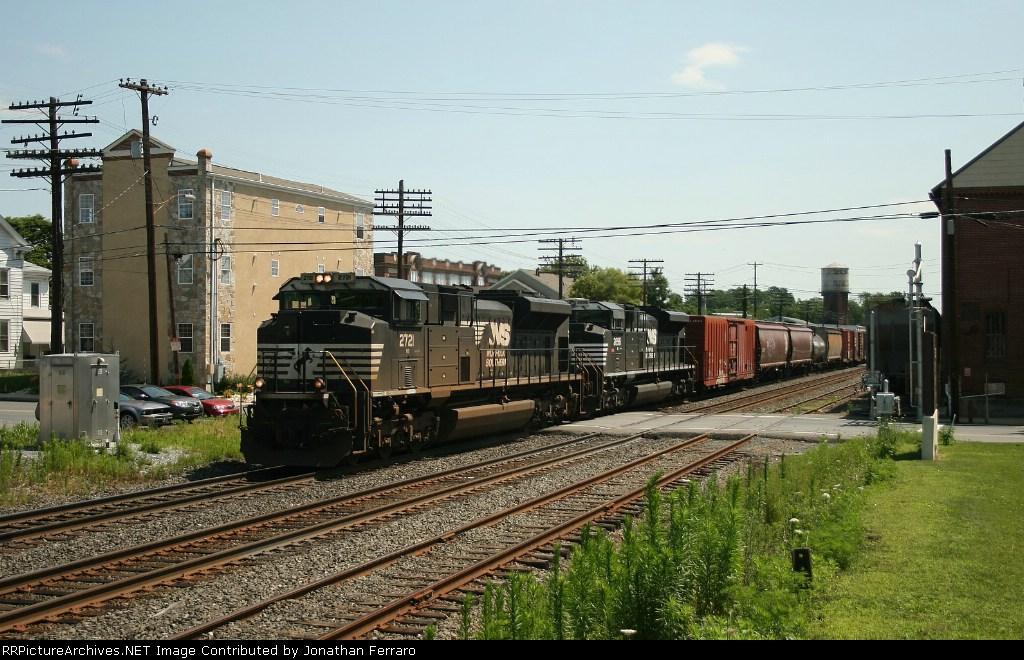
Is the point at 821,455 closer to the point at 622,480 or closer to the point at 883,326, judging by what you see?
the point at 622,480

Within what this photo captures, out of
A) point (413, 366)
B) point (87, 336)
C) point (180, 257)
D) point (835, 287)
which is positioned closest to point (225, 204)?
point (180, 257)

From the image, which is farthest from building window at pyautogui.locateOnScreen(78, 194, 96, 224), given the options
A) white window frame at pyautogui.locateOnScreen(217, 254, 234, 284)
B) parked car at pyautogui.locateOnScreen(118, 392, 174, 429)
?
parked car at pyautogui.locateOnScreen(118, 392, 174, 429)

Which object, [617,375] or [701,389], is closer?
[617,375]

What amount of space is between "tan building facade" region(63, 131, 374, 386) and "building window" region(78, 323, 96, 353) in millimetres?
54

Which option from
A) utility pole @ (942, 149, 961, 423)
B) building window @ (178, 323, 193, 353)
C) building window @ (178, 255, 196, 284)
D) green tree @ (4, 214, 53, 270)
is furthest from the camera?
green tree @ (4, 214, 53, 270)

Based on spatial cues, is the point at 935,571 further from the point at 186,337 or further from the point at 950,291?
the point at 186,337

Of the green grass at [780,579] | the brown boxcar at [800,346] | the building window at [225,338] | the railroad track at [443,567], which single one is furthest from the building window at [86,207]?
the green grass at [780,579]

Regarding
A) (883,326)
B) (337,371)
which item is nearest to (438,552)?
(337,371)

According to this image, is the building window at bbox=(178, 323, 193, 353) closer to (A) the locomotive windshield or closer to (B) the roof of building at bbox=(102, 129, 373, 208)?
(B) the roof of building at bbox=(102, 129, 373, 208)

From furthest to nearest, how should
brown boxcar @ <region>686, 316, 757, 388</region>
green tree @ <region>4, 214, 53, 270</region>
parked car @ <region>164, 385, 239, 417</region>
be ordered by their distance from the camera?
green tree @ <region>4, 214, 53, 270</region> < brown boxcar @ <region>686, 316, 757, 388</region> < parked car @ <region>164, 385, 239, 417</region>

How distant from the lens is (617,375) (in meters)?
30.1

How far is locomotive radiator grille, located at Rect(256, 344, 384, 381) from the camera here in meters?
16.8

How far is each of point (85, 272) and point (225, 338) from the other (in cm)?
954

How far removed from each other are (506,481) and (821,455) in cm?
571
